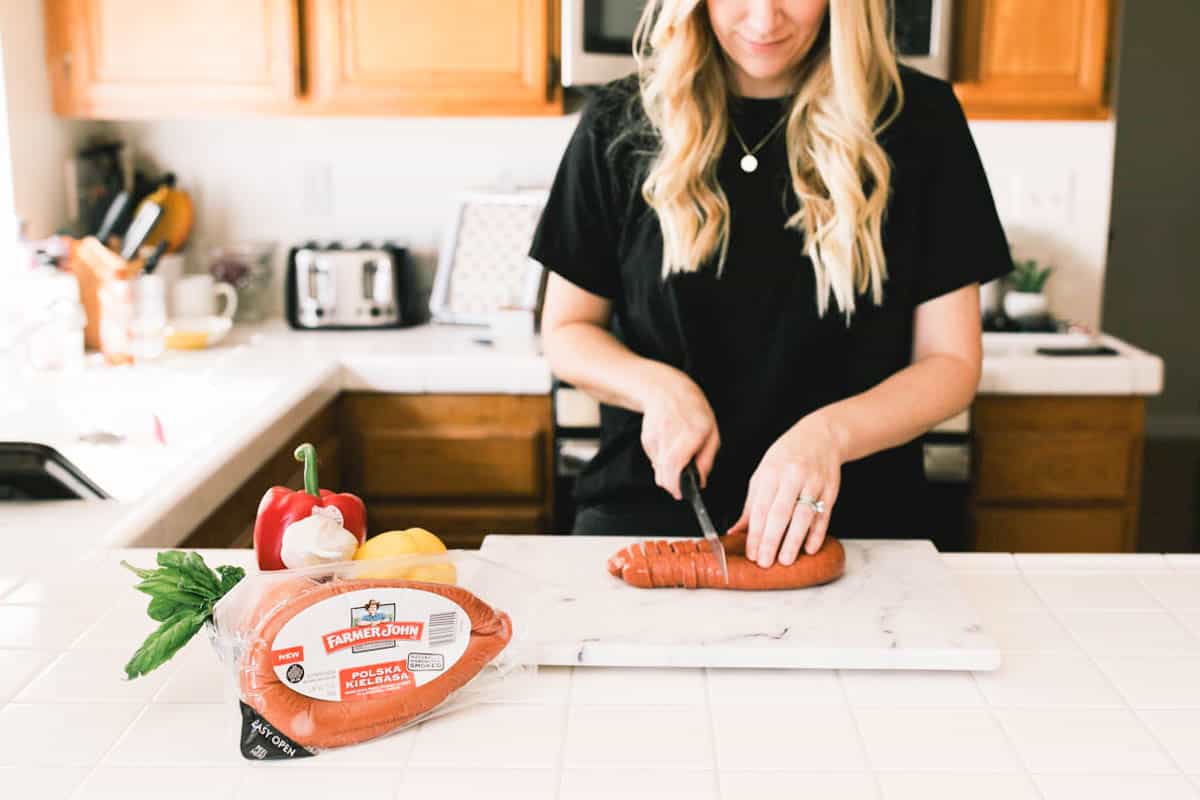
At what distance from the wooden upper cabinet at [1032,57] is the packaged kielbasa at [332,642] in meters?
2.18

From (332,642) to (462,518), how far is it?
1.81 m

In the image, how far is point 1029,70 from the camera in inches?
110

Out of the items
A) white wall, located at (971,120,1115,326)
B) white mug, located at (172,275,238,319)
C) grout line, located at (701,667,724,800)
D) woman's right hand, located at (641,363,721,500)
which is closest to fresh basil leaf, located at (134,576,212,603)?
grout line, located at (701,667,724,800)

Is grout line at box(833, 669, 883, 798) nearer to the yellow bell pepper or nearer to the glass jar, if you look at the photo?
the yellow bell pepper

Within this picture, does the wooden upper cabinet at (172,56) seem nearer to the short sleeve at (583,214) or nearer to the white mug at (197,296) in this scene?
the white mug at (197,296)

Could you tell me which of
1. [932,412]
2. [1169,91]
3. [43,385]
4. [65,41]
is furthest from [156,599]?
[1169,91]

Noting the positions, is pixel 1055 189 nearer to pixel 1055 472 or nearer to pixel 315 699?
pixel 1055 472

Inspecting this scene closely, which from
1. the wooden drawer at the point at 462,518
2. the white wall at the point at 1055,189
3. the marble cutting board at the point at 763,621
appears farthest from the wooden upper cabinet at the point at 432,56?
the marble cutting board at the point at 763,621

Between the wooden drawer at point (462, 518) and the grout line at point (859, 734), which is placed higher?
the grout line at point (859, 734)

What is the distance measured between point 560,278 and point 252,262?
1.68 m

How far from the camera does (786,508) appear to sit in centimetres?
121

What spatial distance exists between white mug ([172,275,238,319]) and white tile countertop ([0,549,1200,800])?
191 centimetres

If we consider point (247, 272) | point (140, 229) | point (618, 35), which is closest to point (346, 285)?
point (247, 272)

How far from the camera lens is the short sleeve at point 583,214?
1.63m
